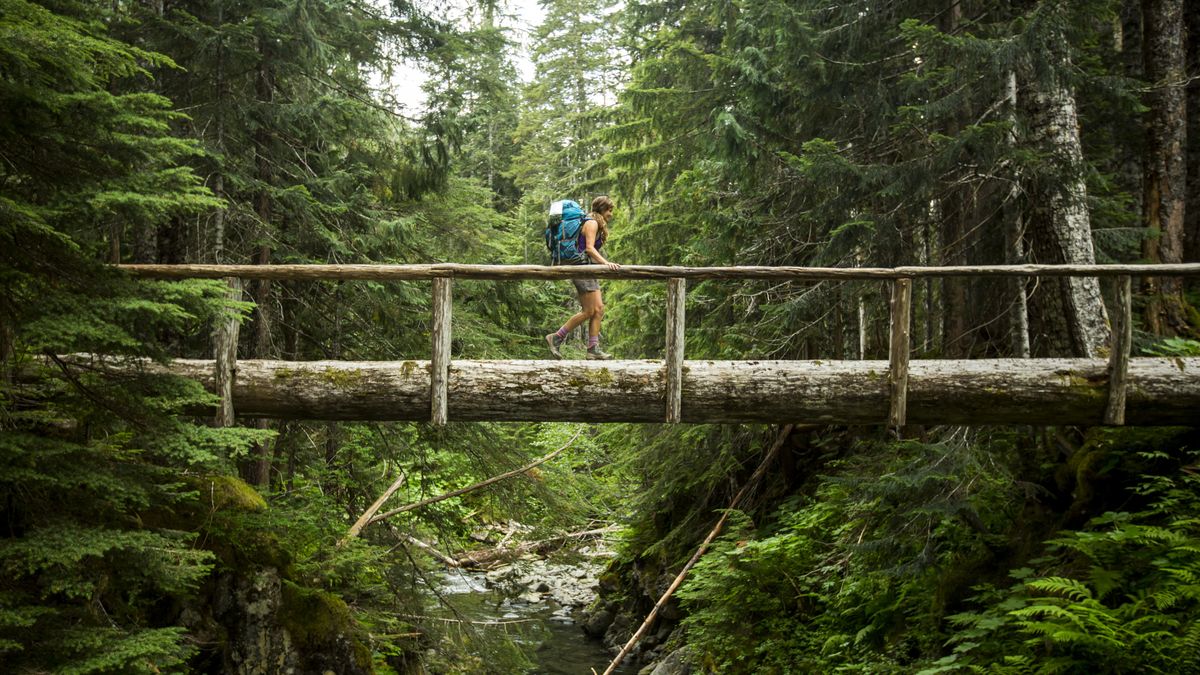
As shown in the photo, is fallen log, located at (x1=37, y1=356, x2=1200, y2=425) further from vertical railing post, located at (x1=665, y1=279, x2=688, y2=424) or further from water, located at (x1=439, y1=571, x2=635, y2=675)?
water, located at (x1=439, y1=571, x2=635, y2=675)

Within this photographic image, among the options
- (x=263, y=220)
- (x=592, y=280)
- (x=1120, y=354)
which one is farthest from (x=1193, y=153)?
(x=263, y=220)

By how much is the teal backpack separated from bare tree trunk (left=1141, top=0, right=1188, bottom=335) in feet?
19.1

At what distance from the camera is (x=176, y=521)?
6.89m

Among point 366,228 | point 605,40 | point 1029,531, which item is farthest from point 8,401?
point 605,40

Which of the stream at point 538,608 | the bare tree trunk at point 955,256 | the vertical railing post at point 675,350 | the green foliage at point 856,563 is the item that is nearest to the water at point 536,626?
the stream at point 538,608

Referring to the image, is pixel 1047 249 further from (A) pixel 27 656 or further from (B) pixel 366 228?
(A) pixel 27 656

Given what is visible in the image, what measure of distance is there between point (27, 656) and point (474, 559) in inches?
516

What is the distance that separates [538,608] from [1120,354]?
1205cm

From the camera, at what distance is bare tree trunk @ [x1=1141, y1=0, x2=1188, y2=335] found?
8484mm

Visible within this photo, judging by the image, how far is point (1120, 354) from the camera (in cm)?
631

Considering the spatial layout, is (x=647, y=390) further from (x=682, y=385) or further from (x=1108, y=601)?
(x=1108, y=601)

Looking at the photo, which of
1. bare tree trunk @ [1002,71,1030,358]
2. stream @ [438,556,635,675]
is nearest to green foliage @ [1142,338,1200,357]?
bare tree trunk @ [1002,71,1030,358]

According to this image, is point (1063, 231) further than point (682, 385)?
Yes

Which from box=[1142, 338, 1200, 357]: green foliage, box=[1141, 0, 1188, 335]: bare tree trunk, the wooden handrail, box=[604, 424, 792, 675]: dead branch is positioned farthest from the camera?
box=[604, 424, 792, 675]: dead branch
